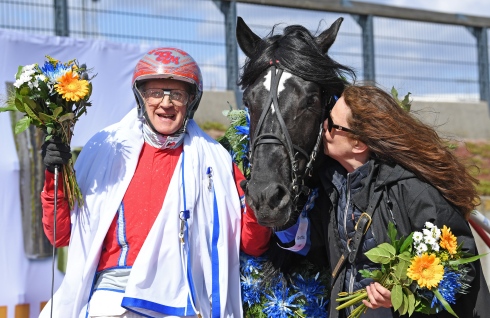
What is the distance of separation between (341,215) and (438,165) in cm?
49

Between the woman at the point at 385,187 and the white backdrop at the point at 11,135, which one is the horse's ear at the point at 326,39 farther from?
the white backdrop at the point at 11,135

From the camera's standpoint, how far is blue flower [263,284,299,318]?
3.55 metres

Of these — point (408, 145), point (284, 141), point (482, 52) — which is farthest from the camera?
point (482, 52)

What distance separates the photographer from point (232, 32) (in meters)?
8.07

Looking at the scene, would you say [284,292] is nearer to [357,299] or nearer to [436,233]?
[357,299]

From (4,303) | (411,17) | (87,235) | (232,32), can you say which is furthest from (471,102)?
(87,235)

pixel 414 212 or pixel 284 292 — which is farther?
pixel 284 292

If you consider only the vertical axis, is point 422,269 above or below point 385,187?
below

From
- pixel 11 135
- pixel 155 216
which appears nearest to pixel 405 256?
pixel 155 216

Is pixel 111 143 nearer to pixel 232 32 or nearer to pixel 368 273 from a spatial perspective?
pixel 368 273

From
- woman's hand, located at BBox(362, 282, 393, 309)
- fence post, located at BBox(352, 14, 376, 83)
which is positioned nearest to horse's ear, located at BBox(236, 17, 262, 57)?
Answer: woman's hand, located at BBox(362, 282, 393, 309)

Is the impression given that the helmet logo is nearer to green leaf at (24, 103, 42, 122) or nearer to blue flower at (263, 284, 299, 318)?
green leaf at (24, 103, 42, 122)

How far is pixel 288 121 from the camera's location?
3.20 metres

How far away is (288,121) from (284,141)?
0.11 m
